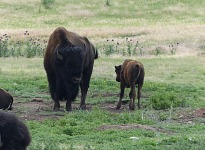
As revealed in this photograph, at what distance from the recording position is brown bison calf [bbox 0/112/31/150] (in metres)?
8.51

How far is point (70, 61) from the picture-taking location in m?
17.4

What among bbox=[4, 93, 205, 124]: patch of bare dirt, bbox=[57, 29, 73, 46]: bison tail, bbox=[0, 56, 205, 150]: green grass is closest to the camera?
bbox=[0, 56, 205, 150]: green grass

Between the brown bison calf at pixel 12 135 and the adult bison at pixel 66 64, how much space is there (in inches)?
343

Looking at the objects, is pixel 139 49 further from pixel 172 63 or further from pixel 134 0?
pixel 134 0

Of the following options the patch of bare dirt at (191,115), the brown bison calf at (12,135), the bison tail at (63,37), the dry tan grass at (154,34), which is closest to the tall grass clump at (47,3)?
the dry tan grass at (154,34)

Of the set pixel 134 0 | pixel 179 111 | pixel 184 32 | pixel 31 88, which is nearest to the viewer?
Answer: pixel 179 111

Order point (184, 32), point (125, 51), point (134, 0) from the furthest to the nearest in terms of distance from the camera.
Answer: point (134, 0) < point (184, 32) < point (125, 51)

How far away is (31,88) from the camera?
21.6 m

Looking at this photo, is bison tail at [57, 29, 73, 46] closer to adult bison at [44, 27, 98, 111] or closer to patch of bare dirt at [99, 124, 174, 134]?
adult bison at [44, 27, 98, 111]

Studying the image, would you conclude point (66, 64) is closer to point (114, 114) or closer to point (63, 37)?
point (63, 37)

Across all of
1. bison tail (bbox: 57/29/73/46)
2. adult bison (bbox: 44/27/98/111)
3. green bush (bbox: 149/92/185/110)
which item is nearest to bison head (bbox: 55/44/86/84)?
adult bison (bbox: 44/27/98/111)

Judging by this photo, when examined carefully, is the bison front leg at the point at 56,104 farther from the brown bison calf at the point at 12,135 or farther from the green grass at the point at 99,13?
the green grass at the point at 99,13

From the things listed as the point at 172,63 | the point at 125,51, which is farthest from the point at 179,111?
the point at 125,51

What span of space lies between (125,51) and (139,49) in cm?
109
